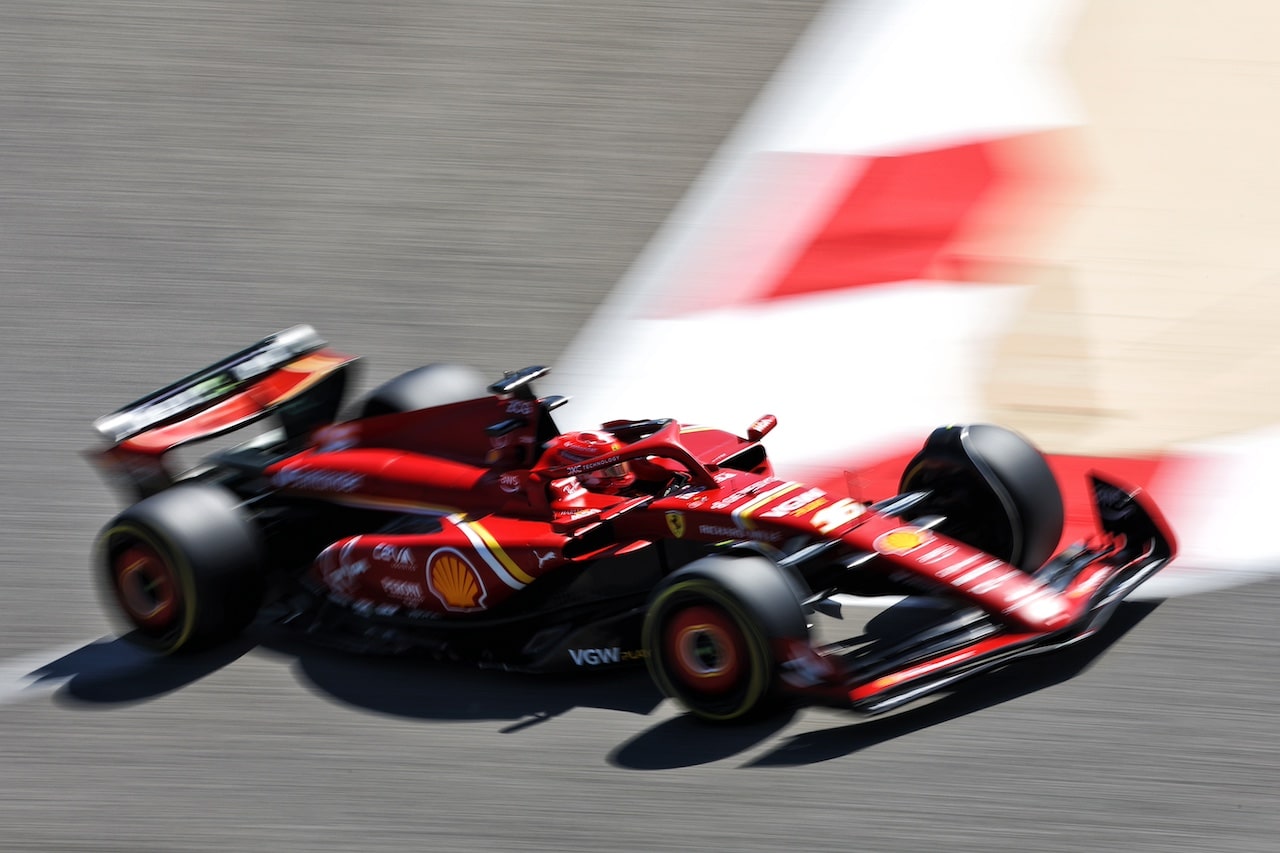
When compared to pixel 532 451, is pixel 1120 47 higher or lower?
higher

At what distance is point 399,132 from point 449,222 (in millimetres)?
1156

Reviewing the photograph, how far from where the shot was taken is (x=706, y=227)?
33.6 ft

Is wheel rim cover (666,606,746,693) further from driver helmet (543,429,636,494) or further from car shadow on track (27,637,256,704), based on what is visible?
car shadow on track (27,637,256,704)

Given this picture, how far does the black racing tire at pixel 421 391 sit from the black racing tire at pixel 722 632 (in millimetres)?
2186

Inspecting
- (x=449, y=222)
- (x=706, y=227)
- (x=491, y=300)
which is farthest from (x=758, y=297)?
(x=449, y=222)

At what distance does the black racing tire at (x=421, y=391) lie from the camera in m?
7.58

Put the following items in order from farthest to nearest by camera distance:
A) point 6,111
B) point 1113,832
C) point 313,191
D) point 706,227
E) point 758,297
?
point 6,111 → point 313,191 → point 706,227 → point 758,297 → point 1113,832

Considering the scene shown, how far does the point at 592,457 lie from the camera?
21.1 ft

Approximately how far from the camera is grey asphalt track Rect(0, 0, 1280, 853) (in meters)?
5.32

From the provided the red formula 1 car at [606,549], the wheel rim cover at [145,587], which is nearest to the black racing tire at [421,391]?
the red formula 1 car at [606,549]

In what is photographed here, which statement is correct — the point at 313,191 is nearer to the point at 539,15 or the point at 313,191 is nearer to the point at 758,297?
the point at 539,15

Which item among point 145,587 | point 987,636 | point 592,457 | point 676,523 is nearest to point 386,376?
point 145,587

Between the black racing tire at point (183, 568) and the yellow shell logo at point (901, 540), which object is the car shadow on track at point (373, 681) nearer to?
the black racing tire at point (183, 568)

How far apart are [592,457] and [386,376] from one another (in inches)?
127
